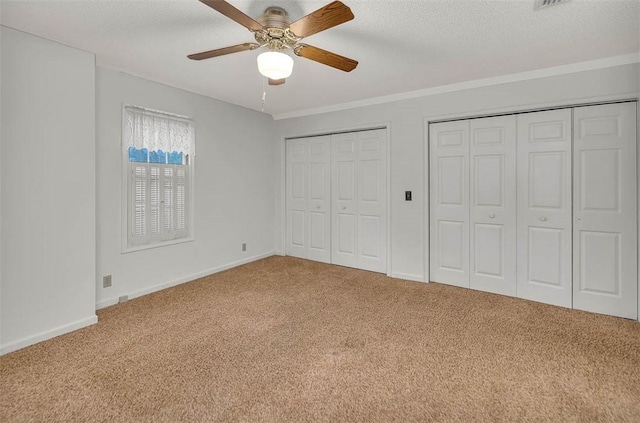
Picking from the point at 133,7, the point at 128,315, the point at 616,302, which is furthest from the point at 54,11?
the point at 616,302

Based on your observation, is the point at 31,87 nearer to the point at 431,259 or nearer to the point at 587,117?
the point at 431,259

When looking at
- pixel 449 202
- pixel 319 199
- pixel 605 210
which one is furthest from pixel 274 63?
pixel 605 210

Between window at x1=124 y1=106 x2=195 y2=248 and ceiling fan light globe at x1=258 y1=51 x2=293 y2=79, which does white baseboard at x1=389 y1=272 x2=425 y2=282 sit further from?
ceiling fan light globe at x1=258 y1=51 x2=293 y2=79

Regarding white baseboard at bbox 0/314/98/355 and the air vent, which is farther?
white baseboard at bbox 0/314/98/355

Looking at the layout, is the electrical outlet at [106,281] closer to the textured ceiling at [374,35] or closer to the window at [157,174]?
the window at [157,174]

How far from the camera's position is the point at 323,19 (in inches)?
66.6

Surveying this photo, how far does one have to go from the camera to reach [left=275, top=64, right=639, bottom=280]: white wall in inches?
113

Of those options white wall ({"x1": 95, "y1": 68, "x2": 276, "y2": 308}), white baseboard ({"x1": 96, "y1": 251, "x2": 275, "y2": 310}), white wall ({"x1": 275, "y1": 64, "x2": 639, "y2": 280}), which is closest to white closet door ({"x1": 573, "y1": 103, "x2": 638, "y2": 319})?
white wall ({"x1": 275, "y1": 64, "x2": 639, "y2": 280})

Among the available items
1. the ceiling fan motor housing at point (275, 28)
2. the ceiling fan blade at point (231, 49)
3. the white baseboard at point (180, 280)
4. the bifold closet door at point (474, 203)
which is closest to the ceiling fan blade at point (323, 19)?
the ceiling fan motor housing at point (275, 28)

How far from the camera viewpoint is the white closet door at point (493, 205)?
3.35 meters

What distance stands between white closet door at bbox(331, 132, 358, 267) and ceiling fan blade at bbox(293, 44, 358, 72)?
2.22 meters

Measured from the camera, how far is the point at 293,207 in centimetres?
510

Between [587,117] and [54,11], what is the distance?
14.2ft

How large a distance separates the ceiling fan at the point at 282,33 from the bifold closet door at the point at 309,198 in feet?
8.30
